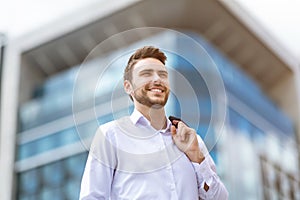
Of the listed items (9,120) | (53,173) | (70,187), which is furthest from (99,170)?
(9,120)

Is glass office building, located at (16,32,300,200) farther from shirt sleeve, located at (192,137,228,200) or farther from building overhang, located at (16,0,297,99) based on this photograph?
shirt sleeve, located at (192,137,228,200)

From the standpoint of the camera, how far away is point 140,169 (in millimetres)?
1926

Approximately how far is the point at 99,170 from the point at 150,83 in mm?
248

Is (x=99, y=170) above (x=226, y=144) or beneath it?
beneath

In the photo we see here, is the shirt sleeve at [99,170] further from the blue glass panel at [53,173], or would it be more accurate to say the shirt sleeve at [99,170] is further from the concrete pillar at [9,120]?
the concrete pillar at [9,120]

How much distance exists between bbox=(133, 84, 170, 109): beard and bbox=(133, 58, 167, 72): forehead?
0.05 meters

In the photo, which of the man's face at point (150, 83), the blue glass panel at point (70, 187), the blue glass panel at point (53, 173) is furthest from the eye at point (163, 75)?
the blue glass panel at point (53, 173)

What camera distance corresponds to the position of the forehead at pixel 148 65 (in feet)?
6.59

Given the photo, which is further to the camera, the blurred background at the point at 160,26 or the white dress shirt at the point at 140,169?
the blurred background at the point at 160,26

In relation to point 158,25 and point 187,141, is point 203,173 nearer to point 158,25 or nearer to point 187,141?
point 187,141

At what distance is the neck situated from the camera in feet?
6.63

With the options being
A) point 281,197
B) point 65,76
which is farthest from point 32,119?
point 281,197

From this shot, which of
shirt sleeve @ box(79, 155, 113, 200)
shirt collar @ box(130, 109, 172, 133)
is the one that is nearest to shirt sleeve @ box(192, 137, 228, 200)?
shirt collar @ box(130, 109, 172, 133)

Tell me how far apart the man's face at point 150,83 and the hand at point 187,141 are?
0.25ft
